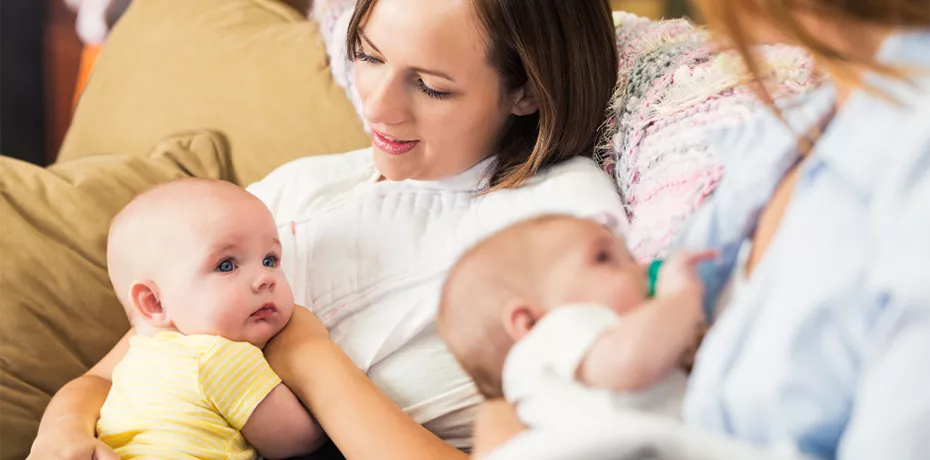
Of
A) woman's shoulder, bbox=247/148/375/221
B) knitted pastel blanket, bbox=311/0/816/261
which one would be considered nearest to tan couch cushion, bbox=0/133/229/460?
woman's shoulder, bbox=247/148/375/221

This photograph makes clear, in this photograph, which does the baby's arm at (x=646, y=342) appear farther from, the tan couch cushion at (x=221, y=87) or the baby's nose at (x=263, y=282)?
the tan couch cushion at (x=221, y=87)

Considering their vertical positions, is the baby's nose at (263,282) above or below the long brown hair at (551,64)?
below

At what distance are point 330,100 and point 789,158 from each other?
967mm

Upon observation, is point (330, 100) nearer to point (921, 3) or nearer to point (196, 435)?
point (196, 435)

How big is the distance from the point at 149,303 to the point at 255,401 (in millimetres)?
186

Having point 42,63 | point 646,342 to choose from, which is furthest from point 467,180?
point 42,63

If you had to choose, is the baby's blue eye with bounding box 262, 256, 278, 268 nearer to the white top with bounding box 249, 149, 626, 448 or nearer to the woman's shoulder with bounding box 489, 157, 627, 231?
the white top with bounding box 249, 149, 626, 448

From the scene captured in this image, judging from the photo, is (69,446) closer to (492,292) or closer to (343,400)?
(343,400)

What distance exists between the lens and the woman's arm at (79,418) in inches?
39.2

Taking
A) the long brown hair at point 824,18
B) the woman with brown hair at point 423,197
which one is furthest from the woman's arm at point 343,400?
the long brown hair at point 824,18

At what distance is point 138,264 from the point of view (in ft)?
3.57

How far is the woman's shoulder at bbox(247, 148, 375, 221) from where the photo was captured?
1285 millimetres

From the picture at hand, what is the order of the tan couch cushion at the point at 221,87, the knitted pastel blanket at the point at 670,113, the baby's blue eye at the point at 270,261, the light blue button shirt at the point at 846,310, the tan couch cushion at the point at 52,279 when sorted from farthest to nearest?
the tan couch cushion at the point at 221,87 < the tan couch cushion at the point at 52,279 < the baby's blue eye at the point at 270,261 < the knitted pastel blanket at the point at 670,113 < the light blue button shirt at the point at 846,310

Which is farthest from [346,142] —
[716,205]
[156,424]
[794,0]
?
[794,0]
